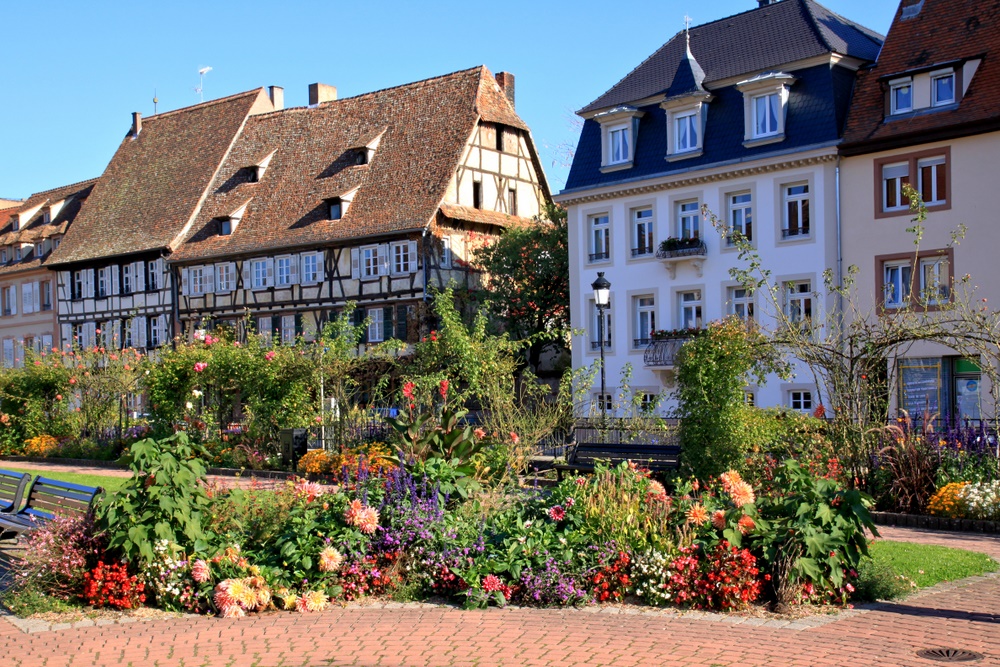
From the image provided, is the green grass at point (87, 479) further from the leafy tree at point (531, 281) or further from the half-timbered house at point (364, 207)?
the leafy tree at point (531, 281)

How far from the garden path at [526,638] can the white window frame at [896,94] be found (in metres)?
20.7

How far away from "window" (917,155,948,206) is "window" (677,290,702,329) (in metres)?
6.73

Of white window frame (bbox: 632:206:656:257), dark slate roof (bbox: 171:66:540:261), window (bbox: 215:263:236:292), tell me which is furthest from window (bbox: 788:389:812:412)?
window (bbox: 215:263:236:292)

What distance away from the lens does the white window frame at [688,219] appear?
103 ft

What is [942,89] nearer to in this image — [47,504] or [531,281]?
[531,281]

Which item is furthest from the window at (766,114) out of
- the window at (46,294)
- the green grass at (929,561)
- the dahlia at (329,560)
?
the window at (46,294)

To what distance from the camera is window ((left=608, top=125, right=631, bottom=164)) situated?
33.2 metres

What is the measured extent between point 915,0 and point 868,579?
956 inches

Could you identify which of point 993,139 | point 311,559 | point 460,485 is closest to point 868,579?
point 460,485

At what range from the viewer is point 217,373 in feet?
80.7

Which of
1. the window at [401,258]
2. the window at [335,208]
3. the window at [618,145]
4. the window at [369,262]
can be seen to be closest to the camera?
the window at [618,145]

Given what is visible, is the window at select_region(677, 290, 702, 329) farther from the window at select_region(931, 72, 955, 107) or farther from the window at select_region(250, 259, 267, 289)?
the window at select_region(250, 259, 267, 289)

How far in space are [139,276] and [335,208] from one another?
11.9 meters

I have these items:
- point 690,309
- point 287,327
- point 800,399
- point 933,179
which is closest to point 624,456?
point 800,399
